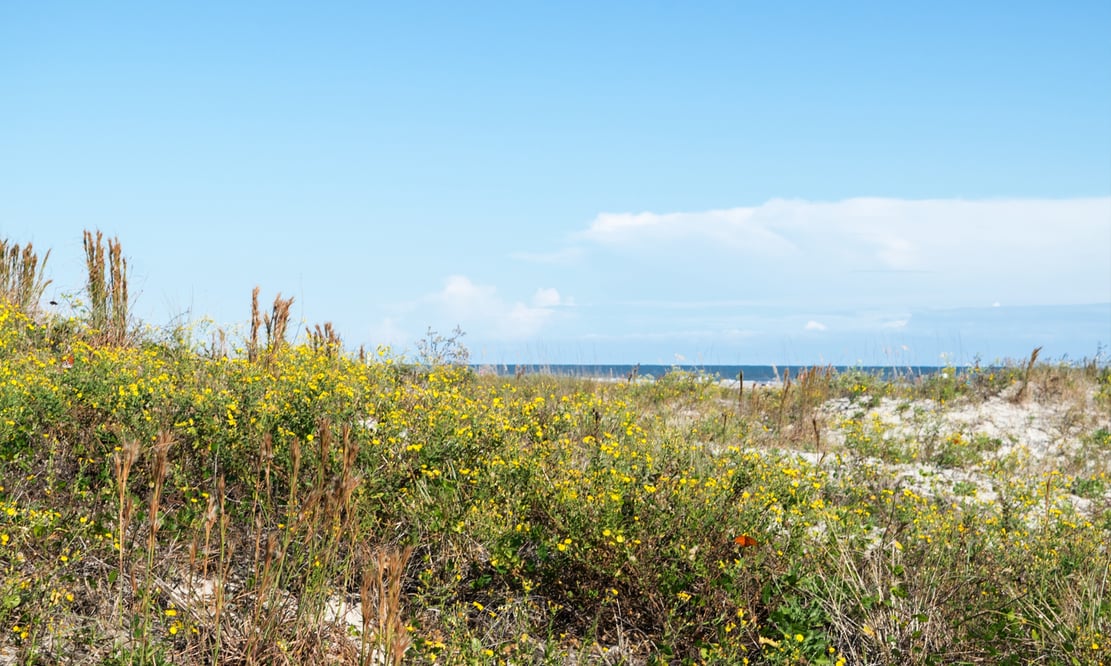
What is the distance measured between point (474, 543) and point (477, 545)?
0.02 meters

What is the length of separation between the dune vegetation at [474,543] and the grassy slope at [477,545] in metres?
0.02

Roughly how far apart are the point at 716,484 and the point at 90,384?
13.2ft

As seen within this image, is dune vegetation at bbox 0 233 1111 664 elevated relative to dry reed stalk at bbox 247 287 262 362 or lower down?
lower down

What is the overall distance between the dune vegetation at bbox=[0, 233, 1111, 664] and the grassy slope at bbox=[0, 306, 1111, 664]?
0.06ft

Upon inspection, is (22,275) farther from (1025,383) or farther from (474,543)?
(1025,383)

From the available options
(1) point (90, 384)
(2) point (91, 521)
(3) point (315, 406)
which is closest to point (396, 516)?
(3) point (315, 406)

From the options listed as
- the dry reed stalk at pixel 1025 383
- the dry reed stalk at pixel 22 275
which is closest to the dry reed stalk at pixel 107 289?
the dry reed stalk at pixel 22 275

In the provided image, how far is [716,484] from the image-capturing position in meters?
4.89

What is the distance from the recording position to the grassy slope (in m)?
3.68

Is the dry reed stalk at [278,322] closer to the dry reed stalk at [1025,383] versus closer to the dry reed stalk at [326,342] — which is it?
the dry reed stalk at [326,342]

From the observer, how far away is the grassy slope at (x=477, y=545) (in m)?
3.68

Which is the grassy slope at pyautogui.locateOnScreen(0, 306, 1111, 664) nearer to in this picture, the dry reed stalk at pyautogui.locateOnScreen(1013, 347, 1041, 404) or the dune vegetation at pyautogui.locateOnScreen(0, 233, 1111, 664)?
the dune vegetation at pyautogui.locateOnScreen(0, 233, 1111, 664)

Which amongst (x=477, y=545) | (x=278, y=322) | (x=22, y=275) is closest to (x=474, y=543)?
(x=477, y=545)

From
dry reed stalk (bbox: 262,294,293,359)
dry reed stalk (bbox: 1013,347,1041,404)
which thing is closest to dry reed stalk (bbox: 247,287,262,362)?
dry reed stalk (bbox: 262,294,293,359)
